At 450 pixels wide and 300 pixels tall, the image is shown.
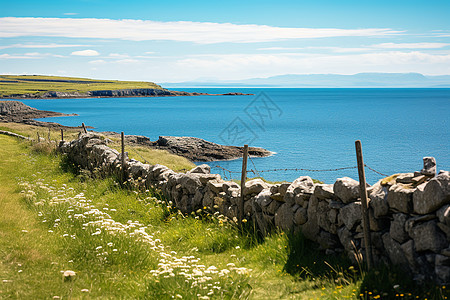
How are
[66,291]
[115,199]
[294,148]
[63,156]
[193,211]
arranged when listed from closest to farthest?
[66,291] → [193,211] → [115,199] → [63,156] → [294,148]

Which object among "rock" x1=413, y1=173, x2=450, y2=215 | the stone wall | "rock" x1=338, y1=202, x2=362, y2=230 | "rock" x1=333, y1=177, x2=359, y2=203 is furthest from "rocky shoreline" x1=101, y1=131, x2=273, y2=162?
"rock" x1=413, y1=173, x2=450, y2=215

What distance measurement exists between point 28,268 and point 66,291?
4.06 feet

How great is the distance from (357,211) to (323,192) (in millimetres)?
792

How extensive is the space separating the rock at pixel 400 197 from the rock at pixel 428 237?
329mm

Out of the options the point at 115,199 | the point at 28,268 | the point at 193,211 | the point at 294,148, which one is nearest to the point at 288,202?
the point at 193,211

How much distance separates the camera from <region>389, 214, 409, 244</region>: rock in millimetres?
6141

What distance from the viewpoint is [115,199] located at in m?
13.0

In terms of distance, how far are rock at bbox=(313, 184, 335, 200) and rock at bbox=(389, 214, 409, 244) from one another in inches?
52.0

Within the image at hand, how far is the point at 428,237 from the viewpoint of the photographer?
18.9 feet

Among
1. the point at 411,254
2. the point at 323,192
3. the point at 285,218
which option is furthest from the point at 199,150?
the point at 411,254

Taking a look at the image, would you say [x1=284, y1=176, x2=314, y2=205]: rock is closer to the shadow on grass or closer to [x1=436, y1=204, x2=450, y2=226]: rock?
the shadow on grass

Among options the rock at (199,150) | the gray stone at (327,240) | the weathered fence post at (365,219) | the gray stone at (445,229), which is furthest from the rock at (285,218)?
the rock at (199,150)

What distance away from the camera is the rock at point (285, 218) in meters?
8.23

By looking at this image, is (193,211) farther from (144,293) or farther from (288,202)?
(144,293)
